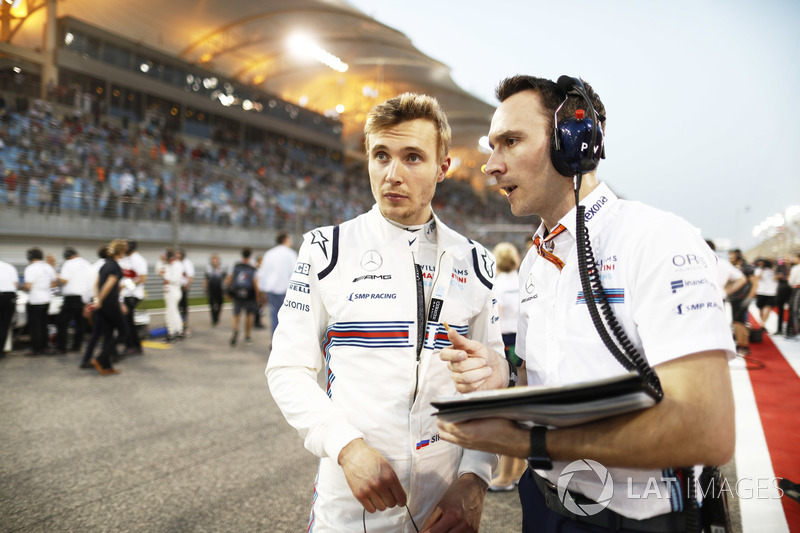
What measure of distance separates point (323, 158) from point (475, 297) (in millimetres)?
36444

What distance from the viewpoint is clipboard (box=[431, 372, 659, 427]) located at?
2.61 feet

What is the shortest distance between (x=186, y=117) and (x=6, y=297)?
23187mm

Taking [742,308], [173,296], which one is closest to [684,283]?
[742,308]

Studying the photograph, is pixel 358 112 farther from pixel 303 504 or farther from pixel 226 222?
pixel 303 504

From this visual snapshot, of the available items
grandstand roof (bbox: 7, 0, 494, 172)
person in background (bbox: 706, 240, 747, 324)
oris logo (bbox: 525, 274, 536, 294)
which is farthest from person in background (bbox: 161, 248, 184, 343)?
grandstand roof (bbox: 7, 0, 494, 172)

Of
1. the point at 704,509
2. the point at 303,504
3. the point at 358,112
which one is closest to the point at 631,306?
the point at 704,509

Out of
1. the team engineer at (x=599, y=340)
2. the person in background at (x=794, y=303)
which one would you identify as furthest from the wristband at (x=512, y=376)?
the person in background at (x=794, y=303)

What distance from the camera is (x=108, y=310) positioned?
21.6ft

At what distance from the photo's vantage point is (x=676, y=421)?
33.3 inches

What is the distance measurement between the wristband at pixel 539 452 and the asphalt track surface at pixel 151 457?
2.45m

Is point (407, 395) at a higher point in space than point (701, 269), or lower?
lower

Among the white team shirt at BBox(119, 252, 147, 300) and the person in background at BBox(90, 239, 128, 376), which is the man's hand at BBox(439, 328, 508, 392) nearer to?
the person in background at BBox(90, 239, 128, 376)

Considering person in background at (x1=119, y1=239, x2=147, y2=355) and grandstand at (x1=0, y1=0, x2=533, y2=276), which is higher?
grandstand at (x1=0, y1=0, x2=533, y2=276)

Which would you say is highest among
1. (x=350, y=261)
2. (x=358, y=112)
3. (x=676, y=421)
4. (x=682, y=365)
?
(x=358, y=112)
